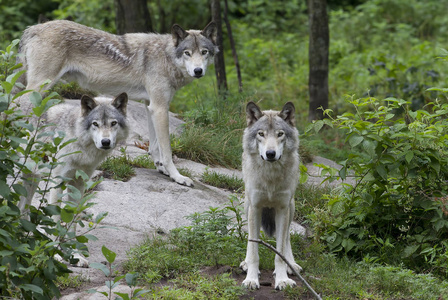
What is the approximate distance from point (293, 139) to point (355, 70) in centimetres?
849

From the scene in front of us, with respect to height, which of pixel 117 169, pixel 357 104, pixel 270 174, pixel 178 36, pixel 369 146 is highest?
pixel 178 36

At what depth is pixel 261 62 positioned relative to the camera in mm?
14109

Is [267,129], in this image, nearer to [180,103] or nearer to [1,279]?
[1,279]

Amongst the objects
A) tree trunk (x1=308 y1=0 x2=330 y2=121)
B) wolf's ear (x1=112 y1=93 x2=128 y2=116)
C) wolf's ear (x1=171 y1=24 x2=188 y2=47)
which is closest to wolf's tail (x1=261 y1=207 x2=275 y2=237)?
wolf's ear (x1=112 y1=93 x2=128 y2=116)

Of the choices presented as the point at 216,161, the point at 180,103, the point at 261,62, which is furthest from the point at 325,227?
the point at 261,62

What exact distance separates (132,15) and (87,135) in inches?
204

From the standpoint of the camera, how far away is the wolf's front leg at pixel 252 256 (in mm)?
4801

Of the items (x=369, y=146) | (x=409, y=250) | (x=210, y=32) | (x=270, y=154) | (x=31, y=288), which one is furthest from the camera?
(x=210, y=32)

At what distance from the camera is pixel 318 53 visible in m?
9.84

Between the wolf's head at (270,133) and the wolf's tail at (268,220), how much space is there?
78cm

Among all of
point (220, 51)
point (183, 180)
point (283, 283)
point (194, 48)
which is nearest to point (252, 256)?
point (283, 283)

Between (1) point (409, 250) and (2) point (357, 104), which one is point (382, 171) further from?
(1) point (409, 250)

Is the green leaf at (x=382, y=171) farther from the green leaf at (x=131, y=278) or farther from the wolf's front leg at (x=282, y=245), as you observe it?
the green leaf at (x=131, y=278)

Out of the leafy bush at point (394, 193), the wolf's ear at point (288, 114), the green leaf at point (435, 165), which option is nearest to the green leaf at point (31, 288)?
the wolf's ear at point (288, 114)
